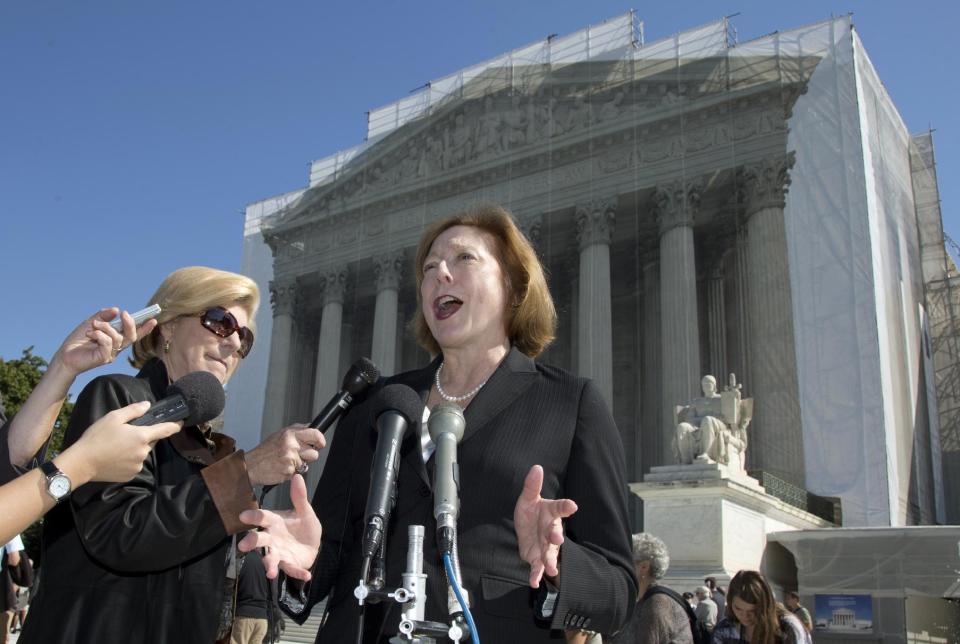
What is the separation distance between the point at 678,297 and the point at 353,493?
20.3 meters

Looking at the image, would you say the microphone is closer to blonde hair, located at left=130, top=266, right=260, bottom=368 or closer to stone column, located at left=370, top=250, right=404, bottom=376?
blonde hair, located at left=130, top=266, right=260, bottom=368

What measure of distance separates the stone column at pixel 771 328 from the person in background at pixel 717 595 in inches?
339

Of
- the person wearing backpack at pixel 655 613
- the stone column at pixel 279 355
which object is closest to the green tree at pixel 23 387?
the stone column at pixel 279 355

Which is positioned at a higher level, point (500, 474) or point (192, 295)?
point (192, 295)

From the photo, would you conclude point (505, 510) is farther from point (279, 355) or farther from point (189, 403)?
point (279, 355)

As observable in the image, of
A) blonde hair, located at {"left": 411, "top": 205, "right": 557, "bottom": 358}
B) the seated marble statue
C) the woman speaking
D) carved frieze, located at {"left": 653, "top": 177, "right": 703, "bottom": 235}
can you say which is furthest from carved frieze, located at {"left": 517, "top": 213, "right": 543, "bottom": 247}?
the woman speaking

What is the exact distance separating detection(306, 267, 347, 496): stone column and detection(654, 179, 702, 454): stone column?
11.6 m

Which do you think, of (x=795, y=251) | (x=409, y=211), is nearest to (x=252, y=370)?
(x=409, y=211)

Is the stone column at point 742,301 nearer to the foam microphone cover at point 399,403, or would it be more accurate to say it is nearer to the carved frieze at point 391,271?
the carved frieze at point 391,271

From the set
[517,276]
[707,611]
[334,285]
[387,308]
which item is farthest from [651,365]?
[517,276]

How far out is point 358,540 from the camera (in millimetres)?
2064

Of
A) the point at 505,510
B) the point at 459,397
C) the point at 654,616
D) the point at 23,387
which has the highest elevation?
the point at 23,387

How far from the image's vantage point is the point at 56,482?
5.26 ft

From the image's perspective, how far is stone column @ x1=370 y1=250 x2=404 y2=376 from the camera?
91.1 feet
